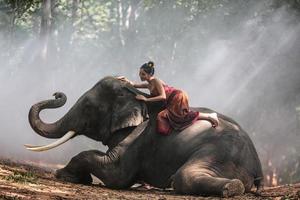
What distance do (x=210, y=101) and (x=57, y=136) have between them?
2453 centimetres

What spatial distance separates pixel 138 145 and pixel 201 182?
1762 mm

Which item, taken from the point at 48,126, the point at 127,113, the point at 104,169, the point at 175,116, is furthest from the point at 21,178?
the point at 175,116

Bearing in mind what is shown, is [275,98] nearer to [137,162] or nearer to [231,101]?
[231,101]

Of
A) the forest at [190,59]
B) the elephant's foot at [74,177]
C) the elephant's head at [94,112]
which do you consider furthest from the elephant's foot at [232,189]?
the forest at [190,59]

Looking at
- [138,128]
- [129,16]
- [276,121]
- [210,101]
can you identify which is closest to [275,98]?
[276,121]

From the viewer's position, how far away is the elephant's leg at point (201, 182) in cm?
923

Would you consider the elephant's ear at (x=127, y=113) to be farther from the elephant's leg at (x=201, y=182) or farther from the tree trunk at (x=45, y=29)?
the tree trunk at (x=45, y=29)

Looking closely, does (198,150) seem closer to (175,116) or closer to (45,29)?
(175,116)

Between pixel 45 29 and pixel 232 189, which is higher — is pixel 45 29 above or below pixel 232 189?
above

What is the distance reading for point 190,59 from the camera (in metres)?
43.8

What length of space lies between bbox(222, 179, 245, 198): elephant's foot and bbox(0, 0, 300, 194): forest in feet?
47.1

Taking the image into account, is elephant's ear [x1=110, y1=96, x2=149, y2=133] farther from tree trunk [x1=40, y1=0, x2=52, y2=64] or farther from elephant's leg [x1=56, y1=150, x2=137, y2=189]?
tree trunk [x1=40, y1=0, x2=52, y2=64]

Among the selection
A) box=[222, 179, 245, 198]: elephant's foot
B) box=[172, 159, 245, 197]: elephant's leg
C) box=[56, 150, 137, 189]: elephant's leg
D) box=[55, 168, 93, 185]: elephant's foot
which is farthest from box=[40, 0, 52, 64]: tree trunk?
box=[222, 179, 245, 198]: elephant's foot

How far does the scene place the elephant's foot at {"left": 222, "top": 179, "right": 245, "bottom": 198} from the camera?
9164mm
